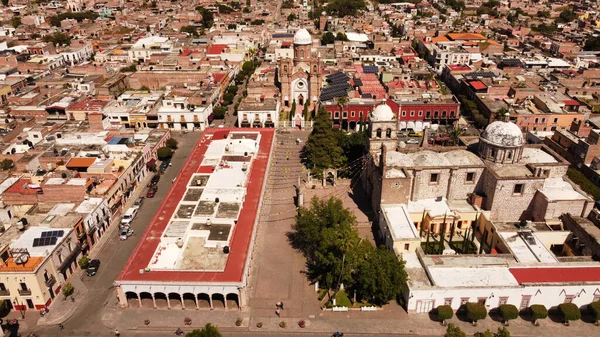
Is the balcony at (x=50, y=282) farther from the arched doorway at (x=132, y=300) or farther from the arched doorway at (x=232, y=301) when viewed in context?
the arched doorway at (x=232, y=301)

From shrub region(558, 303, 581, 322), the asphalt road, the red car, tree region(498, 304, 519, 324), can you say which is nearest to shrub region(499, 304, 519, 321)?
tree region(498, 304, 519, 324)

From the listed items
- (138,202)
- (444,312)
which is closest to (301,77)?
(138,202)

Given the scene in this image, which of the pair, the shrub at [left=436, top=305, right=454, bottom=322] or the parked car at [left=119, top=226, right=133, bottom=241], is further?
the parked car at [left=119, top=226, right=133, bottom=241]

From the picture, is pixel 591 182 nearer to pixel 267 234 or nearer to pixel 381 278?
pixel 381 278

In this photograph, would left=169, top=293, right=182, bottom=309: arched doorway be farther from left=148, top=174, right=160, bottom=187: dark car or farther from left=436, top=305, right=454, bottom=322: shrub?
left=148, top=174, right=160, bottom=187: dark car

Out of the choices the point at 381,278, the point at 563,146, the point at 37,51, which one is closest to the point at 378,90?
the point at 563,146
